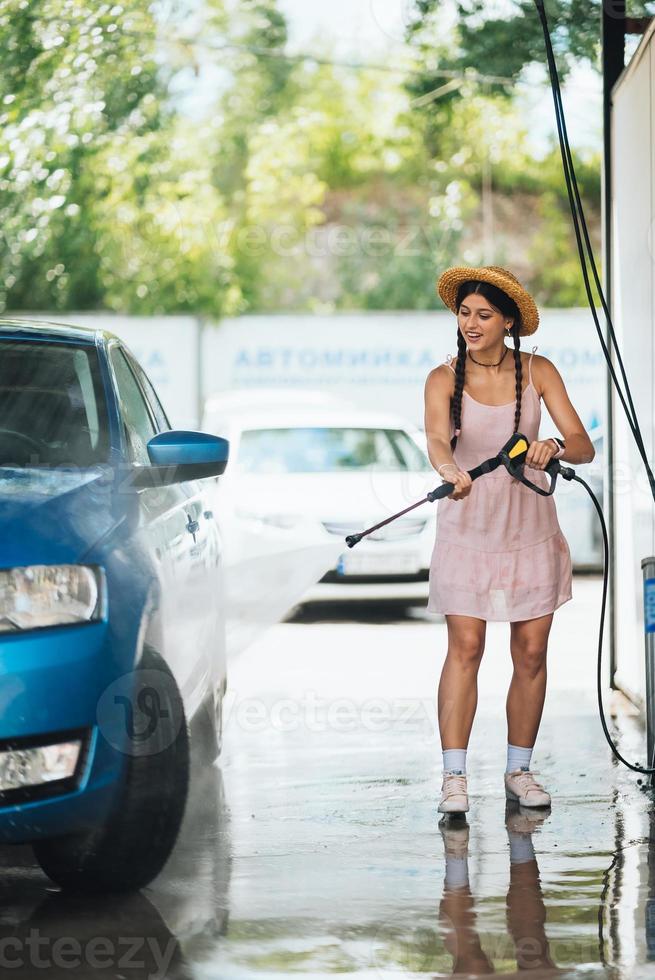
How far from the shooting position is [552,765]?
653 centimetres

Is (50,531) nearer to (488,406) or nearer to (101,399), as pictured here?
(101,399)

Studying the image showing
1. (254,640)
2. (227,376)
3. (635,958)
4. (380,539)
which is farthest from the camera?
(227,376)

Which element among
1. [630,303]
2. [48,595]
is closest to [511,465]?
[48,595]

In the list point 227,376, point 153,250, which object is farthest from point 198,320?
point 153,250

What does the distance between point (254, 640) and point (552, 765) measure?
4905mm

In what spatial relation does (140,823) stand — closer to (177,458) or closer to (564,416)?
(177,458)

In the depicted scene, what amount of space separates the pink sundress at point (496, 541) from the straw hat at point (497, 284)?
20 centimetres

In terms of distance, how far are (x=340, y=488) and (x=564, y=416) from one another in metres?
7.78

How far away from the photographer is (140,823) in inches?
171

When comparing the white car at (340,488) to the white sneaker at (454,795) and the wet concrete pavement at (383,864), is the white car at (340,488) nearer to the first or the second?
the wet concrete pavement at (383,864)

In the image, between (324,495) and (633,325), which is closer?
(633,325)

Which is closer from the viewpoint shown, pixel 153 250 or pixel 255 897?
pixel 255 897

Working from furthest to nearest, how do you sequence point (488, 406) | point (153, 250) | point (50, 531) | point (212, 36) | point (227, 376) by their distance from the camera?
point (212, 36) → point (153, 250) → point (227, 376) → point (488, 406) → point (50, 531)

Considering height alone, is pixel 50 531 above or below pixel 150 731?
above
